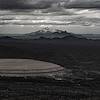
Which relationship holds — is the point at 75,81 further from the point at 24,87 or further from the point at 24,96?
the point at 24,96

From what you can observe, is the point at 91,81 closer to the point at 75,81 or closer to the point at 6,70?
the point at 75,81

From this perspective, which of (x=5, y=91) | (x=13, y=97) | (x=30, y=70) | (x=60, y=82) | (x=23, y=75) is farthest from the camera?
(x=30, y=70)

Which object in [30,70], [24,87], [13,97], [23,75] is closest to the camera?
[13,97]

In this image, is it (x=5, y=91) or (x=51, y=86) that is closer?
(x=5, y=91)

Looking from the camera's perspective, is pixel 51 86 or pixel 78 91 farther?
pixel 51 86

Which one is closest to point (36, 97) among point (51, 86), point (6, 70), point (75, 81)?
→ point (51, 86)

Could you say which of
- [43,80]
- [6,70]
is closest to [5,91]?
[43,80]

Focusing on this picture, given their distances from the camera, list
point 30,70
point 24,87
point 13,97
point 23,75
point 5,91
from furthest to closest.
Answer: point 30,70
point 23,75
point 24,87
point 5,91
point 13,97

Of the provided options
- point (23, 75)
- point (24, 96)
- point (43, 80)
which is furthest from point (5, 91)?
point (23, 75)

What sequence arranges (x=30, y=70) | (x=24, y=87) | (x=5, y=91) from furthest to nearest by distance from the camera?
1. (x=30, y=70)
2. (x=24, y=87)
3. (x=5, y=91)
